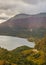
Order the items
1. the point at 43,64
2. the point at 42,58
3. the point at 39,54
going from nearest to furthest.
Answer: the point at 43,64 < the point at 42,58 < the point at 39,54

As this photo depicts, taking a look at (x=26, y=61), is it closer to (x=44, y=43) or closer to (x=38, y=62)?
(x=38, y=62)

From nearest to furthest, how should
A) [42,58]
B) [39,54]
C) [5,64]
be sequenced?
1. [5,64]
2. [42,58]
3. [39,54]

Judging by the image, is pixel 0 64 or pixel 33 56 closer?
pixel 0 64

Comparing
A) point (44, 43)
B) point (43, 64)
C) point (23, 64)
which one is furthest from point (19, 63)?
point (44, 43)

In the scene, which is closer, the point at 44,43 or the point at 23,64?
the point at 23,64

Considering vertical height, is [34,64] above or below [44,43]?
above

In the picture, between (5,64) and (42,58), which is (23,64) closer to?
(5,64)

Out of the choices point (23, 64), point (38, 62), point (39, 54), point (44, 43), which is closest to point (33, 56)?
point (39, 54)

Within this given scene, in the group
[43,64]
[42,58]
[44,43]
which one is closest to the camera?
[43,64]

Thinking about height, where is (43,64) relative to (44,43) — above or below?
above
